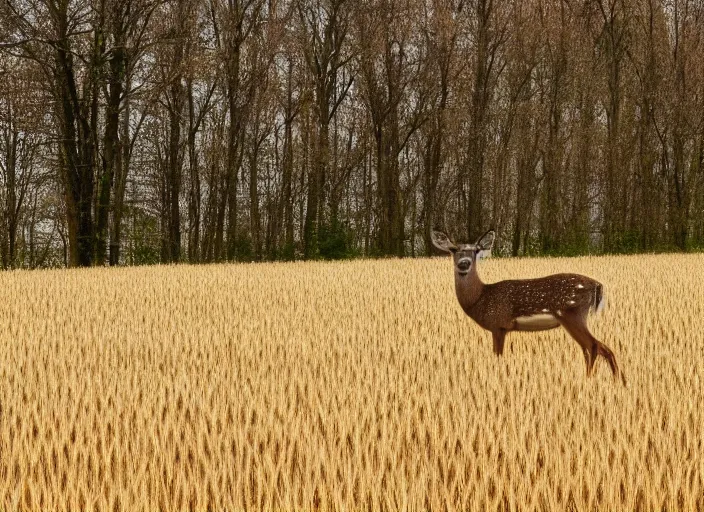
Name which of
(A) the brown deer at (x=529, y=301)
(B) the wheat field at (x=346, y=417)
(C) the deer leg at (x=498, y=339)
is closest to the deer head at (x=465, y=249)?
(A) the brown deer at (x=529, y=301)

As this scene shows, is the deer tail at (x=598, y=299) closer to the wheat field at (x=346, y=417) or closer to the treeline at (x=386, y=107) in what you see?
the wheat field at (x=346, y=417)

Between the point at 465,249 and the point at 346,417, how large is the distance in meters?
1.56

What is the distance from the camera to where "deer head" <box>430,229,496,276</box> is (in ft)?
13.4

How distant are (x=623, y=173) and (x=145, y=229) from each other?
17.2 m

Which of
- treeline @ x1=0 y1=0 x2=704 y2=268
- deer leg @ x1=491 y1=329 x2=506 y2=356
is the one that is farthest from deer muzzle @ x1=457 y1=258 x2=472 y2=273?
treeline @ x1=0 y1=0 x2=704 y2=268

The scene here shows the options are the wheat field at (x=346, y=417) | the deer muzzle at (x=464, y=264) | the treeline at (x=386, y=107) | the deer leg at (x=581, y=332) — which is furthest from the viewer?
the treeline at (x=386, y=107)

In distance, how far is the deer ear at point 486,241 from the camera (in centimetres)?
408

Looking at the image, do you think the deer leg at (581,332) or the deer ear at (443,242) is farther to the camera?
the deer ear at (443,242)

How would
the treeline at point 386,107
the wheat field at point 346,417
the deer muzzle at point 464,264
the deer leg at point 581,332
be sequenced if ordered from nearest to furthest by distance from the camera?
1. the wheat field at point 346,417
2. the deer leg at point 581,332
3. the deer muzzle at point 464,264
4. the treeline at point 386,107

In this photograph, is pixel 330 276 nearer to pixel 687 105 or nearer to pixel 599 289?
pixel 599 289

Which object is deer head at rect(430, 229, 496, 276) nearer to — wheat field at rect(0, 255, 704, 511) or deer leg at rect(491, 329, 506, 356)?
deer leg at rect(491, 329, 506, 356)

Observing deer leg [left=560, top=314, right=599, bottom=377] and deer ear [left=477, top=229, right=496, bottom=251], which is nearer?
deer leg [left=560, top=314, right=599, bottom=377]

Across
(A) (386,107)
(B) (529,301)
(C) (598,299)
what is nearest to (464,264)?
(B) (529,301)

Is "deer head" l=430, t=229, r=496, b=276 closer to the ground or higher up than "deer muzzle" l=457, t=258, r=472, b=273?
higher up
